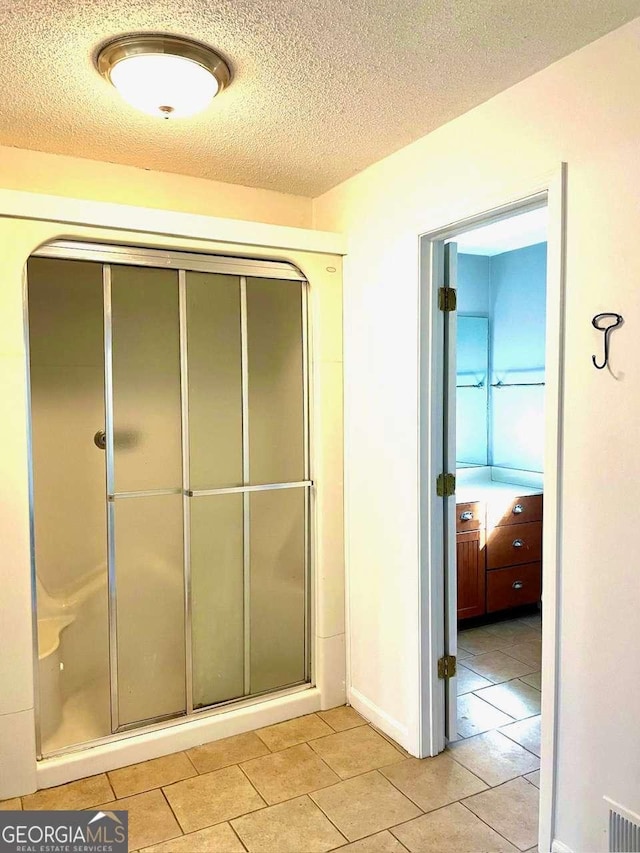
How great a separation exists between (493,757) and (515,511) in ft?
5.59

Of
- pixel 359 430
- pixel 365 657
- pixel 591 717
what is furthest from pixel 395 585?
pixel 591 717

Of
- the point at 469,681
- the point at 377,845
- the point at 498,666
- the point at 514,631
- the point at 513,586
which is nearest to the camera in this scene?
the point at 377,845

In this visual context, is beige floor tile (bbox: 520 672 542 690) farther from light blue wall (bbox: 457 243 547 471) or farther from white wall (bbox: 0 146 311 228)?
white wall (bbox: 0 146 311 228)

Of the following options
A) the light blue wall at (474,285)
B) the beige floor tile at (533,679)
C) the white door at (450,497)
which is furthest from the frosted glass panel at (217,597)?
the light blue wall at (474,285)

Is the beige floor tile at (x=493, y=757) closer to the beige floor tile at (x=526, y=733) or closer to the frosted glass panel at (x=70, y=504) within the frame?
the beige floor tile at (x=526, y=733)

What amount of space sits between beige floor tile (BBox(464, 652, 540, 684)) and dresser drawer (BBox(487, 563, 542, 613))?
0.44 metres

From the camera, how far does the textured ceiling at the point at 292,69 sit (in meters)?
1.65

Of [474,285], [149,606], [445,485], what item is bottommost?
[149,606]

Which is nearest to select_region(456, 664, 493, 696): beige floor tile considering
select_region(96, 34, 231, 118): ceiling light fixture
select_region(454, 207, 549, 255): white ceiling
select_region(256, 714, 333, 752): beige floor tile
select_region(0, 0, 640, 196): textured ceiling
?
select_region(256, 714, 333, 752): beige floor tile

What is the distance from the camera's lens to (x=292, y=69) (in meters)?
1.94

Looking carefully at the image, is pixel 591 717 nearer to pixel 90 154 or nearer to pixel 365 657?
pixel 365 657

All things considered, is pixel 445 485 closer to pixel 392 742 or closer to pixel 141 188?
pixel 392 742

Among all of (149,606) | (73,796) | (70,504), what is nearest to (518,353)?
(149,606)

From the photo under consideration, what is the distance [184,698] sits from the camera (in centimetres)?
273
